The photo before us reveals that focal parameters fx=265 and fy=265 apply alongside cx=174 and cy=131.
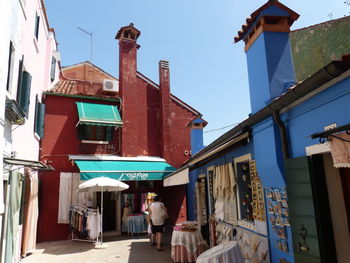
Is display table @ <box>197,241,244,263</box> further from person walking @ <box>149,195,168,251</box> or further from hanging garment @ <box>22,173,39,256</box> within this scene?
hanging garment @ <box>22,173,39,256</box>

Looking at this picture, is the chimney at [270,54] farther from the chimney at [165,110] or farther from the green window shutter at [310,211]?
the chimney at [165,110]

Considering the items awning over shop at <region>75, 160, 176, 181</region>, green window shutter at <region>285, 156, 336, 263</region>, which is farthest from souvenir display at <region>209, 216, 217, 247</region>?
green window shutter at <region>285, 156, 336, 263</region>

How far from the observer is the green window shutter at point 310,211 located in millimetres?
3953

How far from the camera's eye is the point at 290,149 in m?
4.76

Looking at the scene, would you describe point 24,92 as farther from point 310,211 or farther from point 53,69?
point 310,211

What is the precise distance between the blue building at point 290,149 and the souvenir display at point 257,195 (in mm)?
22

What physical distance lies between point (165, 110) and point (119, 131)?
3199mm

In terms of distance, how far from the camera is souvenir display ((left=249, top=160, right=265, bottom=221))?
5832mm

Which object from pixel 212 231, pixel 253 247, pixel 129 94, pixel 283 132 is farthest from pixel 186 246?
pixel 129 94

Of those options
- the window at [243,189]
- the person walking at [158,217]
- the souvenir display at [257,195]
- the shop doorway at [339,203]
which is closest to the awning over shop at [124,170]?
the person walking at [158,217]

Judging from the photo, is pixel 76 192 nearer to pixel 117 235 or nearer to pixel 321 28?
pixel 117 235

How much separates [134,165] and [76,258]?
18.8 ft

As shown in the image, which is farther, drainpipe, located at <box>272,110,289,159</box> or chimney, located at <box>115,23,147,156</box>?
chimney, located at <box>115,23,147,156</box>

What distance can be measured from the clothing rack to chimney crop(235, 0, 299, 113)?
30.7ft
